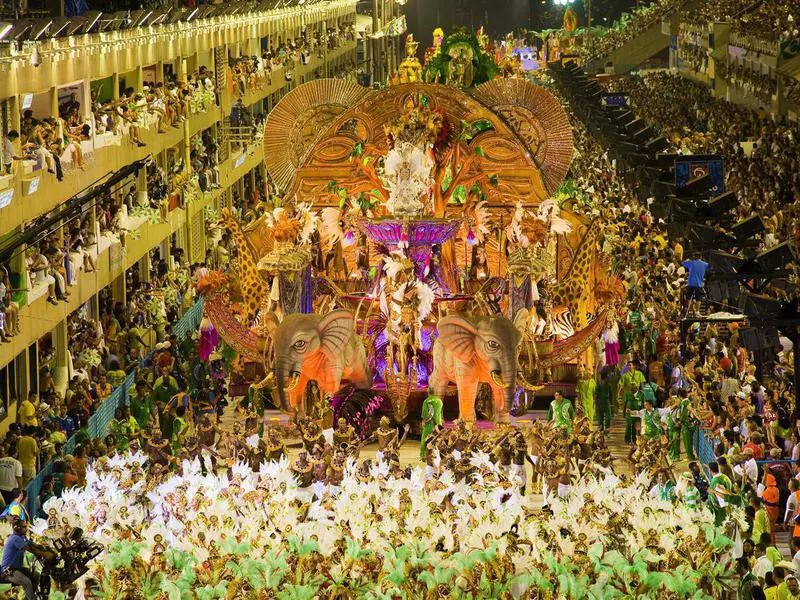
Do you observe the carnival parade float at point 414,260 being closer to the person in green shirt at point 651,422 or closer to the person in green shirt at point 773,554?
the person in green shirt at point 651,422

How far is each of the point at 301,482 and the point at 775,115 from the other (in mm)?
38726

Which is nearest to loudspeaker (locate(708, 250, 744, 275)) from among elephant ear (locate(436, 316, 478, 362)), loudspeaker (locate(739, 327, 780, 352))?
loudspeaker (locate(739, 327, 780, 352))

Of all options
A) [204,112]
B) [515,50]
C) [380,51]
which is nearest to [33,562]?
[204,112]

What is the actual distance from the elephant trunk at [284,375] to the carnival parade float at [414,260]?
0.8 inches

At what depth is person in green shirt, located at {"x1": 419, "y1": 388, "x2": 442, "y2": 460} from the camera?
98.2ft

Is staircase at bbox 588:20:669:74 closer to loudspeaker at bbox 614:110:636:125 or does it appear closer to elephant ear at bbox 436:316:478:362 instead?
loudspeaker at bbox 614:110:636:125

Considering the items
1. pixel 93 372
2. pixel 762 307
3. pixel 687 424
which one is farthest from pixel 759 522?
pixel 93 372

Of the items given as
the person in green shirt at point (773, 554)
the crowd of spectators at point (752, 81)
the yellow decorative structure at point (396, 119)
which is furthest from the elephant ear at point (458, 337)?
the crowd of spectators at point (752, 81)

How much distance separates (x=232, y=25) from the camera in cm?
5559

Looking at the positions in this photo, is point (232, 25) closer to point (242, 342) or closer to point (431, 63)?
point (431, 63)

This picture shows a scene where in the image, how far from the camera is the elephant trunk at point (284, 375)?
102 ft

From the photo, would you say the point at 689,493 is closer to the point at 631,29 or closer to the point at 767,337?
the point at 767,337

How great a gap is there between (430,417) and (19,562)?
9.41 metres

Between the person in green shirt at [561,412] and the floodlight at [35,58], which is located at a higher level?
the floodlight at [35,58]
